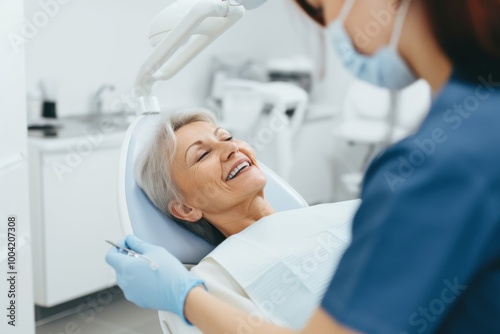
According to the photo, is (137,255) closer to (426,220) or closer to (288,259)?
(288,259)

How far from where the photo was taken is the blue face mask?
61 cm

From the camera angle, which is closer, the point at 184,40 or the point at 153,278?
the point at 153,278

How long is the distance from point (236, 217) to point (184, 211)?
131mm

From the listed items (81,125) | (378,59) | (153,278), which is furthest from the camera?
(81,125)

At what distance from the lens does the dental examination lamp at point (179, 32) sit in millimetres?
1184

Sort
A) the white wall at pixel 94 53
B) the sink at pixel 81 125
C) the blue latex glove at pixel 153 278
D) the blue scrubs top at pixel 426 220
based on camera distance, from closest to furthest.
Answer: the blue scrubs top at pixel 426 220
the blue latex glove at pixel 153 278
the sink at pixel 81 125
the white wall at pixel 94 53

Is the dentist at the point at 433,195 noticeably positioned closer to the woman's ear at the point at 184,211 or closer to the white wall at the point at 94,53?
the woman's ear at the point at 184,211

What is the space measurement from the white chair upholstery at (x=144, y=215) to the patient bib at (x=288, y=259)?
4.9 inches

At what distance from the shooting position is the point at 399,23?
59 centimetres

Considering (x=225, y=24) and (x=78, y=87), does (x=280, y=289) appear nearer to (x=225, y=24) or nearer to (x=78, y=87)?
(x=225, y=24)

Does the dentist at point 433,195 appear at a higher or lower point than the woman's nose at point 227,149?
higher

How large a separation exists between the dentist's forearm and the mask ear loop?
402 millimetres

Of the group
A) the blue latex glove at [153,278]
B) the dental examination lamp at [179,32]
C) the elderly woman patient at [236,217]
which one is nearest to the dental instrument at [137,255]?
the blue latex glove at [153,278]

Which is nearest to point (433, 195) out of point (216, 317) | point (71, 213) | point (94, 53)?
point (216, 317)
